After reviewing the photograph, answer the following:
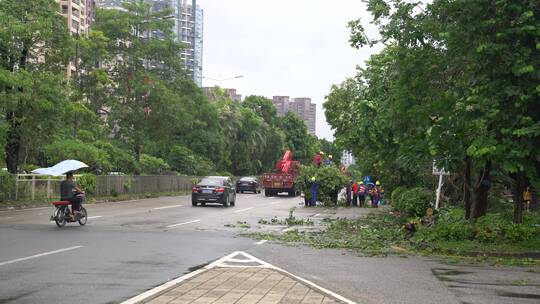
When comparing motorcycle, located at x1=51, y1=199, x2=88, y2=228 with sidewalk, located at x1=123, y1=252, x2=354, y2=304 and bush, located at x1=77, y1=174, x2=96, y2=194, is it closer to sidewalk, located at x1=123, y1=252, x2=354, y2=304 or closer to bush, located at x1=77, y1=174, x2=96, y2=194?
sidewalk, located at x1=123, y1=252, x2=354, y2=304

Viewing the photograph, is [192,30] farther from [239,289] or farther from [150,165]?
[239,289]

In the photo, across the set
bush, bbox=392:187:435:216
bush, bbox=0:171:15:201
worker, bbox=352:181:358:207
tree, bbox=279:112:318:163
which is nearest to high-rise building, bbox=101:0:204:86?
tree, bbox=279:112:318:163

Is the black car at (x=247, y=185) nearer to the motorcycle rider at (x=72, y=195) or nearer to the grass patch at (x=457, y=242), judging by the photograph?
the motorcycle rider at (x=72, y=195)

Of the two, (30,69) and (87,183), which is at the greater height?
(30,69)

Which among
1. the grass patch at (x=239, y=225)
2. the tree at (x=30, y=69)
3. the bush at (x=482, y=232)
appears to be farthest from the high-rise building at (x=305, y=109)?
the bush at (x=482, y=232)

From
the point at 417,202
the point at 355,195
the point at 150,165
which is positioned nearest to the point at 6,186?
Result: the point at 417,202

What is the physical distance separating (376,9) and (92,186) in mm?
25168

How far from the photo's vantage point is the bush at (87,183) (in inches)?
1410

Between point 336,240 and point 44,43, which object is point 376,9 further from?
point 44,43

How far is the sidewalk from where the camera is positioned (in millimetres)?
7821

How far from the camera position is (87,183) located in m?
36.5

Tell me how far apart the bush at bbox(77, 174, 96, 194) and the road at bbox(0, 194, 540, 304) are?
60.3 ft

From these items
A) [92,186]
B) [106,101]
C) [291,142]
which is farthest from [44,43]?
[291,142]

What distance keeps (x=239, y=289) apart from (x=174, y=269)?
239cm
